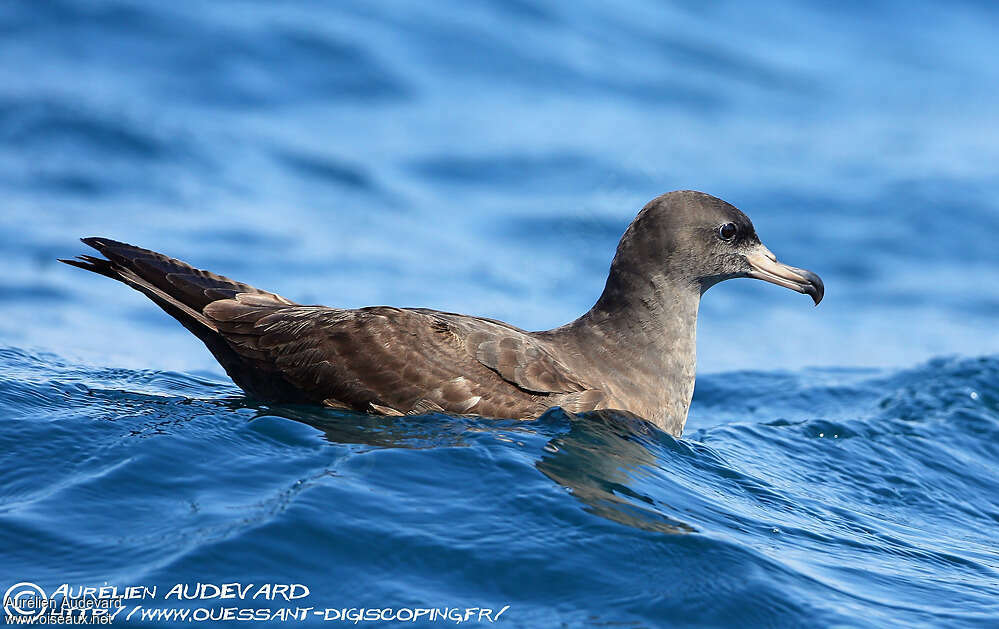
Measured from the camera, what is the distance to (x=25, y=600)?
391 cm

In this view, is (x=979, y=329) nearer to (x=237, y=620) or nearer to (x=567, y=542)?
(x=567, y=542)

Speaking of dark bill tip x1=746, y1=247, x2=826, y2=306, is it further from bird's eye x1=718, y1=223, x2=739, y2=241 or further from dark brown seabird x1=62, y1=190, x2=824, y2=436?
bird's eye x1=718, y1=223, x2=739, y2=241

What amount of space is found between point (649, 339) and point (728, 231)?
78 centimetres

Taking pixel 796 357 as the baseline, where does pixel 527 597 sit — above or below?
below

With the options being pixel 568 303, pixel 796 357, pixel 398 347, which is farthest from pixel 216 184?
pixel 398 347

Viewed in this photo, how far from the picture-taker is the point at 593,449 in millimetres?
5754

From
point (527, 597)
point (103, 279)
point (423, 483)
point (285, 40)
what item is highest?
point (285, 40)

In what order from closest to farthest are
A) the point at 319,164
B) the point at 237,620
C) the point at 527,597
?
the point at 237,620 → the point at 527,597 → the point at 319,164

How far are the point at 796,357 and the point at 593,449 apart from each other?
5863 mm

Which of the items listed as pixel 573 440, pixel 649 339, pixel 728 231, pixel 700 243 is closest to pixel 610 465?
pixel 573 440

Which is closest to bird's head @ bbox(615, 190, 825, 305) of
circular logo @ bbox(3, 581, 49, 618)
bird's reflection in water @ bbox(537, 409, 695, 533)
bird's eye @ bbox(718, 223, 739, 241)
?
bird's eye @ bbox(718, 223, 739, 241)

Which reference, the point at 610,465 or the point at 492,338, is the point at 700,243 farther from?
the point at 610,465

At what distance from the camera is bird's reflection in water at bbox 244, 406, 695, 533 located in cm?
517

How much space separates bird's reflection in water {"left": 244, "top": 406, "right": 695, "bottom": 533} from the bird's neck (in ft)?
0.90
